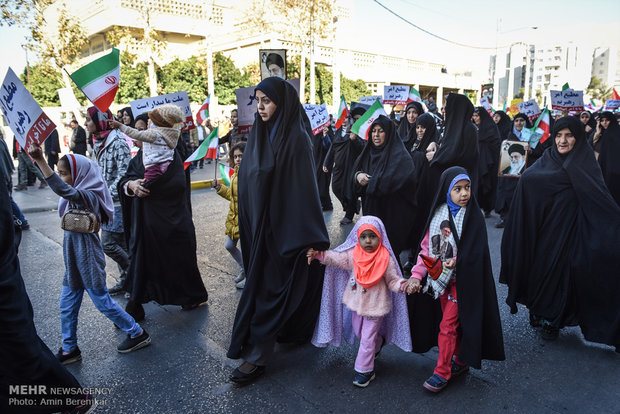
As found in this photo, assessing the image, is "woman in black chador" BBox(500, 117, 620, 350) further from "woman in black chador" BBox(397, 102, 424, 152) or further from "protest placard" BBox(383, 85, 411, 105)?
"protest placard" BBox(383, 85, 411, 105)

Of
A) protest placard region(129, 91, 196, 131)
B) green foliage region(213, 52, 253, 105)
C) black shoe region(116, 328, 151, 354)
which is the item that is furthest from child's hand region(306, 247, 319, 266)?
green foliage region(213, 52, 253, 105)

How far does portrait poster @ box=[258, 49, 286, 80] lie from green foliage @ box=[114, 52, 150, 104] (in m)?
17.7

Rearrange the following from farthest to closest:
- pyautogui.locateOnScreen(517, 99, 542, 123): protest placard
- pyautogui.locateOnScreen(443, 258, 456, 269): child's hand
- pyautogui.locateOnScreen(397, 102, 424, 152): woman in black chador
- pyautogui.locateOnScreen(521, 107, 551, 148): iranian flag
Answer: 1. pyautogui.locateOnScreen(517, 99, 542, 123): protest placard
2. pyautogui.locateOnScreen(521, 107, 551, 148): iranian flag
3. pyautogui.locateOnScreen(397, 102, 424, 152): woman in black chador
4. pyautogui.locateOnScreen(443, 258, 456, 269): child's hand

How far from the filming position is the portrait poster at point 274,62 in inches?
252

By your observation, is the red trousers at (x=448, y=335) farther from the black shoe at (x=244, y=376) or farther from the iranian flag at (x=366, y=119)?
the iranian flag at (x=366, y=119)

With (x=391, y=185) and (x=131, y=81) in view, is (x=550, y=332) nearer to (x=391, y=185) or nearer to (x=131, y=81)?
(x=391, y=185)

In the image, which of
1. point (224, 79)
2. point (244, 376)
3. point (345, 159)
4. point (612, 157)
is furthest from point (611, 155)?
point (224, 79)

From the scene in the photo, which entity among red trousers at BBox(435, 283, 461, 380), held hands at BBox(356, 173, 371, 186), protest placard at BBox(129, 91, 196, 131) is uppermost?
protest placard at BBox(129, 91, 196, 131)

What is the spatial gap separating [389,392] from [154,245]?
2.40 metres

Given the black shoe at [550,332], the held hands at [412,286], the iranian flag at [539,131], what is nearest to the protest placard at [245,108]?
the held hands at [412,286]

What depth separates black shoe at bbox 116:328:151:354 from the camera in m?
3.56

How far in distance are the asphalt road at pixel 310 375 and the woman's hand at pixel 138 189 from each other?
1186 mm

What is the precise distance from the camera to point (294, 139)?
3.11m

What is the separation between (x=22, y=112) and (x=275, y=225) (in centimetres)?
186
